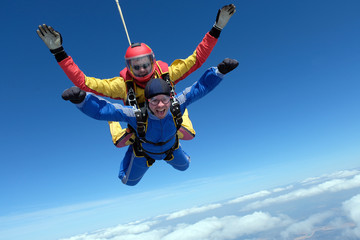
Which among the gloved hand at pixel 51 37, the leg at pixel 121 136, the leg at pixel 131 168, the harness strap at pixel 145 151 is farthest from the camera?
the leg at pixel 131 168

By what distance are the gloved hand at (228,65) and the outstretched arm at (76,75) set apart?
146 centimetres

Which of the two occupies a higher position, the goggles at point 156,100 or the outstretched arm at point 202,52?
the outstretched arm at point 202,52

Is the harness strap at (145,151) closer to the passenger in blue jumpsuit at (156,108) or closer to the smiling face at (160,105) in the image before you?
the passenger in blue jumpsuit at (156,108)

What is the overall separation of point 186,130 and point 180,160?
33.5 inches

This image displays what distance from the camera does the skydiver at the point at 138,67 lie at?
3.17 m

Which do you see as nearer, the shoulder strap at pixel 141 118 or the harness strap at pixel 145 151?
the shoulder strap at pixel 141 118

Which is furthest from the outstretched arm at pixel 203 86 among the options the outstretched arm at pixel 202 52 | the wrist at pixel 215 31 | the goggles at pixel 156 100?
the wrist at pixel 215 31

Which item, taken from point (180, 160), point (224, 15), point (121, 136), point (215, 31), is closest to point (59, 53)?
point (121, 136)

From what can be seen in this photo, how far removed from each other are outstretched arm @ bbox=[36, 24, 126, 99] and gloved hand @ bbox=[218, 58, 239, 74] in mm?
1456

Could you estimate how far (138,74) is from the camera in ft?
11.6

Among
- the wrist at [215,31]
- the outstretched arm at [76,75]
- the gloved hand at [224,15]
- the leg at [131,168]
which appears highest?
the gloved hand at [224,15]

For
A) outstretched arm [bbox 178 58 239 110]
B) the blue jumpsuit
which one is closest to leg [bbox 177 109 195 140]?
the blue jumpsuit

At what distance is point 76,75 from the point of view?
3209 mm

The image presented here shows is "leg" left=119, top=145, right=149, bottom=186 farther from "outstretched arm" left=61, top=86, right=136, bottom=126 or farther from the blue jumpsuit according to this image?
"outstretched arm" left=61, top=86, right=136, bottom=126
